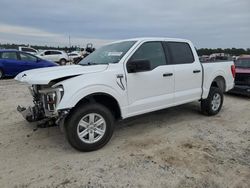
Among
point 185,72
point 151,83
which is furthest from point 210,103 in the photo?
point 151,83

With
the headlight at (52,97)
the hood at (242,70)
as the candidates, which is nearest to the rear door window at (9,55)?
the headlight at (52,97)

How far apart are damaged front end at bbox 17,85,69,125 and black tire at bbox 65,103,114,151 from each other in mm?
167

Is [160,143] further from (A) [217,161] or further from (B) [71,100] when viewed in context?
(B) [71,100]

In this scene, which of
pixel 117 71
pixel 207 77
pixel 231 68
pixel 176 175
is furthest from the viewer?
pixel 231 68

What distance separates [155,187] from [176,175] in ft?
1.35

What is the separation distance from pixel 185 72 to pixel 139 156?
91.0 inches

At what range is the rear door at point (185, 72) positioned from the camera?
5.12m

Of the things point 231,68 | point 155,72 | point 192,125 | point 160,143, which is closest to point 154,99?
point 155,72

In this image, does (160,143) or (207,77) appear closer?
(160,143)

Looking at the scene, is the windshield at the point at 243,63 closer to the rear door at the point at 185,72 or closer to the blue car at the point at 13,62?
the rear door at the point at 185,72

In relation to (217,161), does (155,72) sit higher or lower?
higher

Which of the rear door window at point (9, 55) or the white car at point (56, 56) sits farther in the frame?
the white car at point (56, 56)

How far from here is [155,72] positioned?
4.65 metres

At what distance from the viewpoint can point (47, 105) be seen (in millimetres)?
3721
